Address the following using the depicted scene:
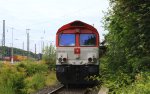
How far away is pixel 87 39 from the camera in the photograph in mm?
18219

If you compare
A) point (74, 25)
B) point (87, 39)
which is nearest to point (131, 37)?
point (87, 39)

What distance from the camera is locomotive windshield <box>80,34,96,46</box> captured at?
59.4ft

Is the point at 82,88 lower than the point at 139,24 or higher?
lower

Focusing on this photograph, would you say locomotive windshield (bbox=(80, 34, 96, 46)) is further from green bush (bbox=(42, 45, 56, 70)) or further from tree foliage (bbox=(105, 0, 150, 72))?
green bush (bbox=(42, 45, 56, 70))

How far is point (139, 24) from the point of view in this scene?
11.6 m

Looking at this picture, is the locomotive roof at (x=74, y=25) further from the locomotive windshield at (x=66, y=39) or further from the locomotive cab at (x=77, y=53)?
the locomotive windshield at (x=66, y=39)

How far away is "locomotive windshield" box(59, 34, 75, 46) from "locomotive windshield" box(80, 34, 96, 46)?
40 cm

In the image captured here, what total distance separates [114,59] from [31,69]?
15.6m

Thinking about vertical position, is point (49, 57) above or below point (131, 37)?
above

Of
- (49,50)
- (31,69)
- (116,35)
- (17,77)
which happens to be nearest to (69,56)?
(17,77)

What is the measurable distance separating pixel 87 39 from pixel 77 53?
0.80 metres

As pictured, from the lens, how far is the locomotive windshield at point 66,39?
1819 cm

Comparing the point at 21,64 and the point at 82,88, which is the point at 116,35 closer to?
the point at 82,88

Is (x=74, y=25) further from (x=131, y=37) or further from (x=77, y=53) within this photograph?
(x=131, y=37)
